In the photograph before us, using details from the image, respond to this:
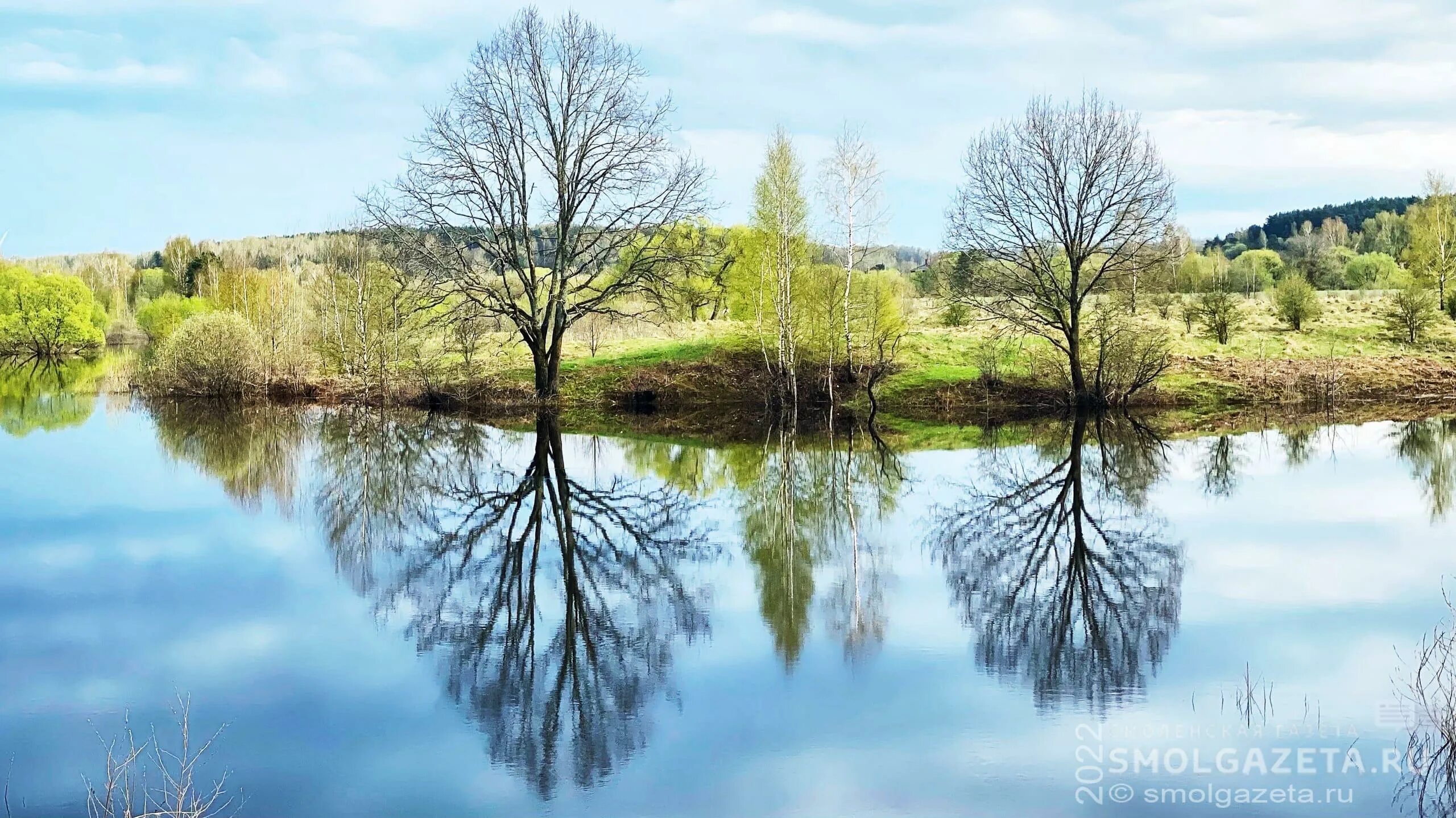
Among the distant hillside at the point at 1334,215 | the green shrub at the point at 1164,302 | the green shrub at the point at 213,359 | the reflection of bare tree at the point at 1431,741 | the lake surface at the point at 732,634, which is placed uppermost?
the distant hillside at the point at 1334,215

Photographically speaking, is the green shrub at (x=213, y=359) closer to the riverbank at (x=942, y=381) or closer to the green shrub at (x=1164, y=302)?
the riverbank at (x=942, y=381)

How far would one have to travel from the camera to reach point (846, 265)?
32.7m

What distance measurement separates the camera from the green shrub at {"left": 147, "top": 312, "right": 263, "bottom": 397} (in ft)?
121

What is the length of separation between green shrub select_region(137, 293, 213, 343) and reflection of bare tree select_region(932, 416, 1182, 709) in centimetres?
4701

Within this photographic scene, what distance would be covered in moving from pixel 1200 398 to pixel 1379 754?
28.4m

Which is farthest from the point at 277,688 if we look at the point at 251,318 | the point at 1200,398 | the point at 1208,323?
the point at 251,318

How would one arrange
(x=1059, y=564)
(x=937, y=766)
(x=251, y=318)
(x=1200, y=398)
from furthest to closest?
(x=251, y=318)
(x=1200, y=398)
(x=1059, y=564)
(x=937, y=766)

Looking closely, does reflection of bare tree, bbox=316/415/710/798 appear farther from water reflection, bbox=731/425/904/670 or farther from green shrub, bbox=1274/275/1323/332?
green shrub, bbox=1274/275/1323/332

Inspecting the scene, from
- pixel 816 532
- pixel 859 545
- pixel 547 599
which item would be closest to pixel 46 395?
pixel 816 532

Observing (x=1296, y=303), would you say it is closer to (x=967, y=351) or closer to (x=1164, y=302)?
(x=1164, y=302)

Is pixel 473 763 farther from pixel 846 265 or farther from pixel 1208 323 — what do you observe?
pixel 1208 323

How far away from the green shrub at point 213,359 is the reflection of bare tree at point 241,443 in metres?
1.40

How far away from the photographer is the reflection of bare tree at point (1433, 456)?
669 inches

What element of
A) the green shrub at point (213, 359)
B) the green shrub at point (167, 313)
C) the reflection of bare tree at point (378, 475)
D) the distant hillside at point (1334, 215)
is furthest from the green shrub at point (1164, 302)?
the distant hillside at point (1334, 215)
